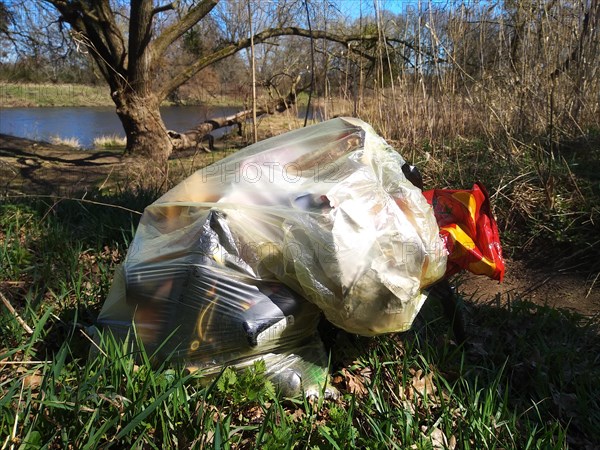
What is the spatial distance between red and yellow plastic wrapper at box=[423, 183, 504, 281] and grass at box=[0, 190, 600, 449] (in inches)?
13.6

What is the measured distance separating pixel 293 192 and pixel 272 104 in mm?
6592

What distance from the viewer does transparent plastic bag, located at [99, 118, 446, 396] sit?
1727 mm

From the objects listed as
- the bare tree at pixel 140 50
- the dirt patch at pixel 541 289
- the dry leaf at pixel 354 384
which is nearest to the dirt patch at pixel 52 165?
the bare tree at pixel 140 50

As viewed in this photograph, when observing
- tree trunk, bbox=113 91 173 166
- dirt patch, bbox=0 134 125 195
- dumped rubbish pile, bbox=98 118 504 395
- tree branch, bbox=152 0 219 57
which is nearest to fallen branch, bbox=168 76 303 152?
tree trunk, bbox=113 91 173 166

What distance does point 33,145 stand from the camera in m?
9.94

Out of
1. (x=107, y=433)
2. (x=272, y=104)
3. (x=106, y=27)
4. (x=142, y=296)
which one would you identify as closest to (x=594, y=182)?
(x=142, y=296)

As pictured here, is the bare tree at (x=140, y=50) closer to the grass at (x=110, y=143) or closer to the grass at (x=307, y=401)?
the grass at (x=110, y=143)

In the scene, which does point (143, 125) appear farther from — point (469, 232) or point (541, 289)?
point (469, 232)

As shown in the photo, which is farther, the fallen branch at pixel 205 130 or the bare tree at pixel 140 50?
the fallen branch at pixel 205 130

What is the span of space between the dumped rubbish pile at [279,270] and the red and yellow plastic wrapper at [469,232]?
0.10 meters

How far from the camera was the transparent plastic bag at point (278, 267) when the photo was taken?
5.66 feet

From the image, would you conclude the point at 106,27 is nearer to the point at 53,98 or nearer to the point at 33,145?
the point at 33,145

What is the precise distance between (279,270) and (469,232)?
0.87m

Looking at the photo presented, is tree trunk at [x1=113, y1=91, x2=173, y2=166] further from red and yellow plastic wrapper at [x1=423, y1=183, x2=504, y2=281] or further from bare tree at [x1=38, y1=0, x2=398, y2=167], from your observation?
red and yellow plastic wrapper at [x1=423, y1=183, x2=504, y2=281]
